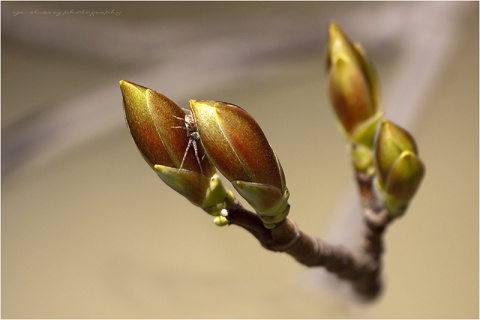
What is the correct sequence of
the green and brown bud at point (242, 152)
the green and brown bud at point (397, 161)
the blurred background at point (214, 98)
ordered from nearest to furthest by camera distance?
the green and brown bud at point (242, 152) → the green and brown bud at point (397, 161) → the blurred background at point (214, 98)

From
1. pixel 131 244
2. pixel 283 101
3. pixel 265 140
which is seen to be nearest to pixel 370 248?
pixel 265 140

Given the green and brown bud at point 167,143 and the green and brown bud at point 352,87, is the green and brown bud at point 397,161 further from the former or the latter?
the green and brown bud at point 167,143

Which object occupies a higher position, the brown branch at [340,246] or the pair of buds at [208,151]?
the pair of buds at [208,151]

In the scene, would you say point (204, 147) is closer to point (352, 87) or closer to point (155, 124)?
point (155, 124)

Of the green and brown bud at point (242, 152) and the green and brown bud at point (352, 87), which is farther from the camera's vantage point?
the green and brown bud at point (352, 87)

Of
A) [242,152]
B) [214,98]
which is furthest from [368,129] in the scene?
[214,98]

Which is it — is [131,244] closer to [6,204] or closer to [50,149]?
[6,204]

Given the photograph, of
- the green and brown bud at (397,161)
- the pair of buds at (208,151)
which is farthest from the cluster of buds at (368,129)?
the pair of buds at (208,151)

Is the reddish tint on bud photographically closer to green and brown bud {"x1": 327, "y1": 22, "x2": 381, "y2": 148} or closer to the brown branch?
the brown branch
